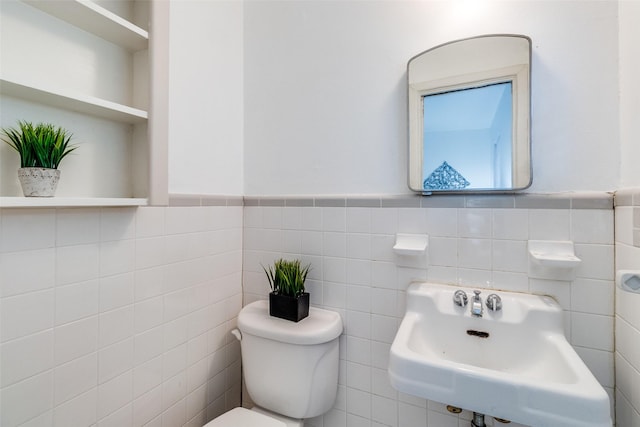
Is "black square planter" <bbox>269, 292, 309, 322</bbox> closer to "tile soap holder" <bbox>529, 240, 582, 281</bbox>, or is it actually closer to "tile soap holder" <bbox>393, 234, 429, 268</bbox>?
"tile soap holder" <bbox>393, 234, 429, 268</bbox>

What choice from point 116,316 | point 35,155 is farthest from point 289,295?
point 35,155

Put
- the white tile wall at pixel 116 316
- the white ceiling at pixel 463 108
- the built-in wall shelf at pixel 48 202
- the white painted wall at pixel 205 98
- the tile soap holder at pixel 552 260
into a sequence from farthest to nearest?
the white painted wall at pixel 205 98 < the white ceiling at pixel 463 108 < the tile soap holder at pixel 552 260 < the white tile wall at pixel 116 316 < the built-in wall shelf at pixel 48 202

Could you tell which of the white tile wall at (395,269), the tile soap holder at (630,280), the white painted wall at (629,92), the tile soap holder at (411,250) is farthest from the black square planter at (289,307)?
the white painted wall at (629,92)

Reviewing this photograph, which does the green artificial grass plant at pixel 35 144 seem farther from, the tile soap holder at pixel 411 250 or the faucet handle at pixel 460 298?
the faucet handle at pixel 460 298

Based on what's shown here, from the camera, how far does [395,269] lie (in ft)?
3.63

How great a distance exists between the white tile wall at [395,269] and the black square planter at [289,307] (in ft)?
0.40

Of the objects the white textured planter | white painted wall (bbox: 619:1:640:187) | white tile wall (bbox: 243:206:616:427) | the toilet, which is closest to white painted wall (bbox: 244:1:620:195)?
white painted wall (bbox: 619:1:640:187)

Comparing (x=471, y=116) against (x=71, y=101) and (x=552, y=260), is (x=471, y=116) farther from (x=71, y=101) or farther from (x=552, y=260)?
(x=71, y=101)

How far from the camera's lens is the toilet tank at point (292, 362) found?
3.43 feet

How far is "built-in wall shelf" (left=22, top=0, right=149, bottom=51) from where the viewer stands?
28.4 inches

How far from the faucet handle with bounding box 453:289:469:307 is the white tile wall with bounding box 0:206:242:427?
96 cm

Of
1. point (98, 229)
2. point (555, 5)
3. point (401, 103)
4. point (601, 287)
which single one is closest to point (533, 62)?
point (555, 5)

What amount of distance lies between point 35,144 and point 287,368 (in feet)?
3.30

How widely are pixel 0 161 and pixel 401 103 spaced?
3.96ft
